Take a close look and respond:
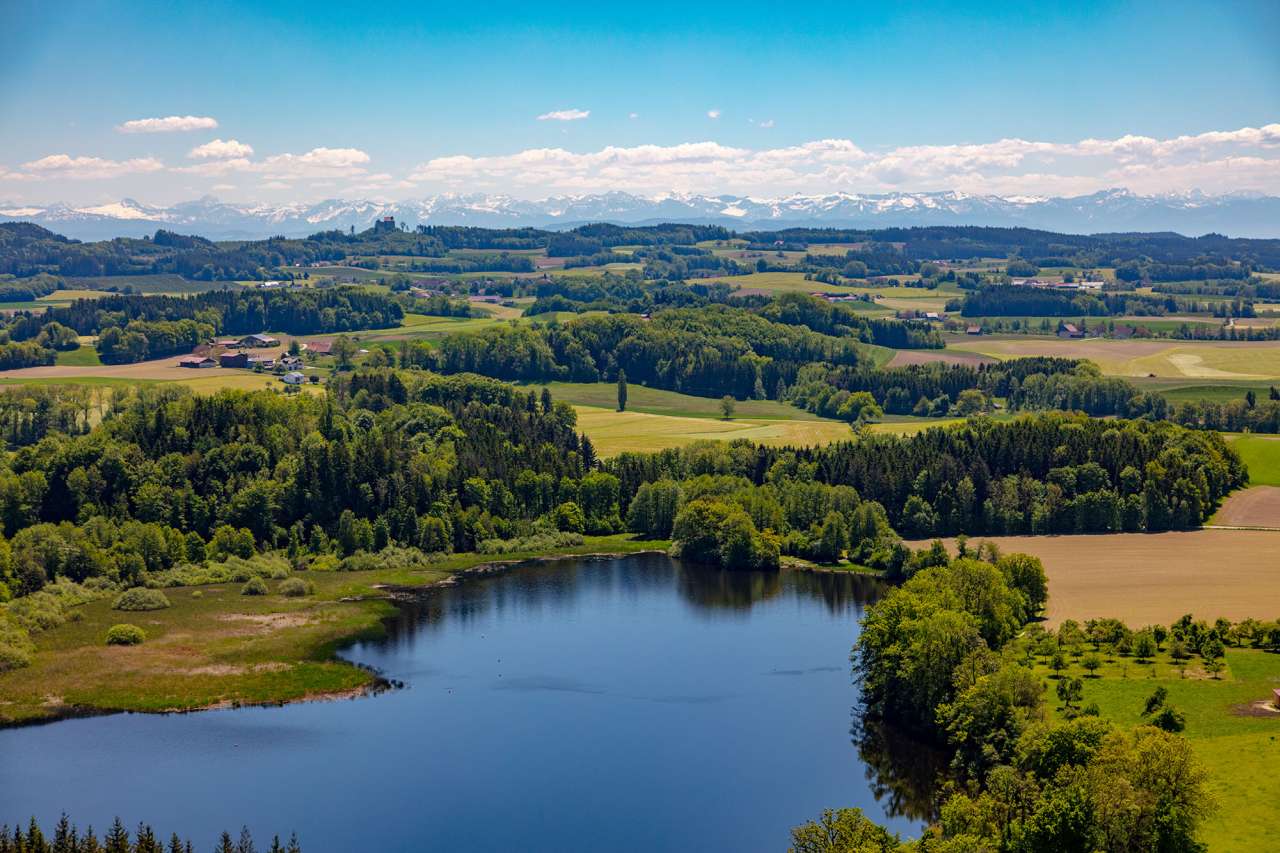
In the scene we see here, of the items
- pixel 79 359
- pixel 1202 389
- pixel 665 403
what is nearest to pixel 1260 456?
pixel 1202 389

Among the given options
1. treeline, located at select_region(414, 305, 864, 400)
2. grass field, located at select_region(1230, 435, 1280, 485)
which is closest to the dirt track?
grass field, located at select_region(1230, 435, 1280, 485)

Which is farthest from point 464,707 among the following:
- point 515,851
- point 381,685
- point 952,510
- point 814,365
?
point 814,365

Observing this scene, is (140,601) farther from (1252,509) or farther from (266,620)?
(1252,509)

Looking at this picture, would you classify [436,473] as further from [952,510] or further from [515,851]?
[515,851]

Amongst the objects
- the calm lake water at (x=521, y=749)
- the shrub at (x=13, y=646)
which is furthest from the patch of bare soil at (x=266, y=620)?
the shrub at (x=13, y=646)

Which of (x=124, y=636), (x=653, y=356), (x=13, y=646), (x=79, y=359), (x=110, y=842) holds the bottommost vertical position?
(x=124, y=636)

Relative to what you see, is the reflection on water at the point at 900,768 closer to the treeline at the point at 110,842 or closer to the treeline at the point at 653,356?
the treeline at the point at 110,842
